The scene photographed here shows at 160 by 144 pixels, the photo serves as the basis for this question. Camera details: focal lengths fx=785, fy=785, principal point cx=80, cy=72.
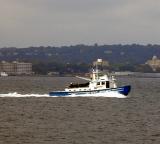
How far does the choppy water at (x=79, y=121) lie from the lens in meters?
69.4

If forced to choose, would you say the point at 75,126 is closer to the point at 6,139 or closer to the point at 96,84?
the point at 6,139

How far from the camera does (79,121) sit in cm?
8538

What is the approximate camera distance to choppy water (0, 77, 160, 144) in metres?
69.4

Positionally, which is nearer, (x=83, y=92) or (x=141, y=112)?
(x=141, y=112)

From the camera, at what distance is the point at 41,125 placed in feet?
262

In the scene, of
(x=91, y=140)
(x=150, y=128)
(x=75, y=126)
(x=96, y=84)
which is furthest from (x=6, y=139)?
(x=96, y=84)

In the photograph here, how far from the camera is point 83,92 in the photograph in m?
123

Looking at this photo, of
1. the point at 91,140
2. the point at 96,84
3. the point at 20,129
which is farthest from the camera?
the point at 96,84

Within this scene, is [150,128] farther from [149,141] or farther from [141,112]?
[141,112]

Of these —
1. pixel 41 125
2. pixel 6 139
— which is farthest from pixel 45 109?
pixel 6 139

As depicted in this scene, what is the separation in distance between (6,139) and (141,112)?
36.2 meters

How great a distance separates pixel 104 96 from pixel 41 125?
43.5m

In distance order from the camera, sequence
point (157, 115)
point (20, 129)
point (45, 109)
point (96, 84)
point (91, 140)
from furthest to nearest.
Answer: point (96, 84)
point (45, 109)
point (157, 115)
point (20, 129)
point (91, 140)

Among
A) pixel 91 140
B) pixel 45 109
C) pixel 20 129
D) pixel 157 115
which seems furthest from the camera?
pixel 45 109
